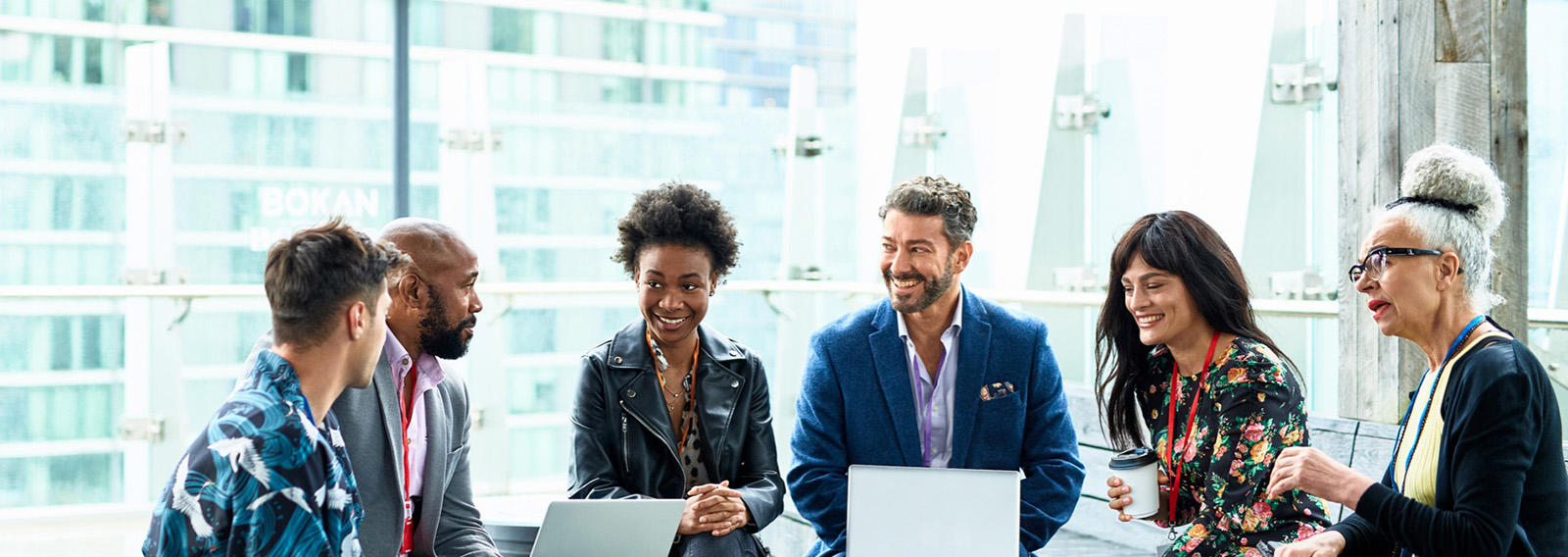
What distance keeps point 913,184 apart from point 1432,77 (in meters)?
1.34

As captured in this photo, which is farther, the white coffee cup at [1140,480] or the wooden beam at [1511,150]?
the wooden beam at [1511,150]

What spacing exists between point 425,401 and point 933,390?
1017 mm

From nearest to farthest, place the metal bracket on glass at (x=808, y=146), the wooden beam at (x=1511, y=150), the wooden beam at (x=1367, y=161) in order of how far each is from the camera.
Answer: the wooden beam at (x=1511, y=150) → the wooden beam at (x=1367, y=161) → the metal bracket on glass at (x=808, y=146)

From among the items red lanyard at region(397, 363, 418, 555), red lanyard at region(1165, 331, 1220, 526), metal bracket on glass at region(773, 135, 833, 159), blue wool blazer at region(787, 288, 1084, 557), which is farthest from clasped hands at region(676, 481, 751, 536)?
metal bracket on glass at region(773, 135, 833, 159)

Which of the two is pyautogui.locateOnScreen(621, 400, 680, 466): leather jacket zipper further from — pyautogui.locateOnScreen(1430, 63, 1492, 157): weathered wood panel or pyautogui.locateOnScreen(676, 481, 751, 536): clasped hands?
pyautogui.locateOnScreen(1430, 63, 1492, 157): weathered wood panel

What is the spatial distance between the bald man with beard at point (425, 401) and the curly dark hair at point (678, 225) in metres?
0.40

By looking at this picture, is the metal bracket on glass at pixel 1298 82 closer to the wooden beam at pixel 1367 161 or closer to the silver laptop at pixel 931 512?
the wooden beam at pixel 1367 161

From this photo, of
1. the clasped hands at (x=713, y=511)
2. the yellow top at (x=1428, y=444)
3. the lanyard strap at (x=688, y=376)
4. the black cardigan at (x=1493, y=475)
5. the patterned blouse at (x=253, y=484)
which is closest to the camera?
the patterned blouse at (x=253, y=484)

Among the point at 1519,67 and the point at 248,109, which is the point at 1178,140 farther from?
the point at 248,109

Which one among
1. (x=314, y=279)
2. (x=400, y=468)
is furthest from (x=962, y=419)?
(x=314, y=279)

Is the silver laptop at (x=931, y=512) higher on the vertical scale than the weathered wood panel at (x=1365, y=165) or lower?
lower

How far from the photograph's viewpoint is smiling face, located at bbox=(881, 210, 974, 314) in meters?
2.43

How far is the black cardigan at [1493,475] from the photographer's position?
1.79m

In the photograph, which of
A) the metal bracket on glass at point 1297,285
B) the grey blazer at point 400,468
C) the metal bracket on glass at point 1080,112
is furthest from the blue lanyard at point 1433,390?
the metal bracket on glass at point 1080,112
